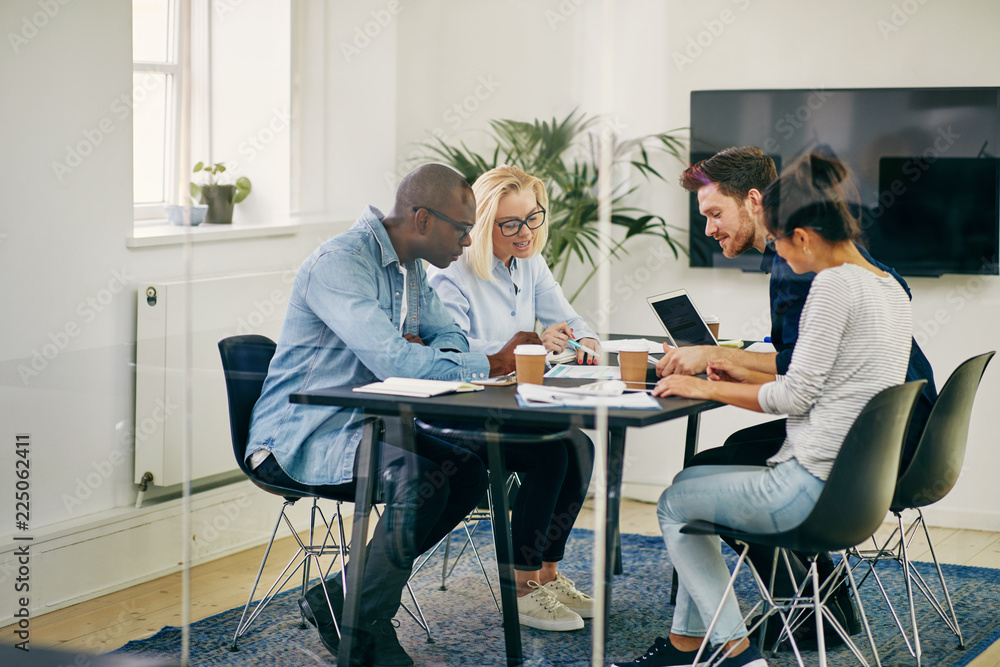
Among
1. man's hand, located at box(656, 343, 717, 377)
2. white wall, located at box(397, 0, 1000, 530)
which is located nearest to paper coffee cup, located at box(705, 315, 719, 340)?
white wall, located at box(397, 0, 1000, 530)

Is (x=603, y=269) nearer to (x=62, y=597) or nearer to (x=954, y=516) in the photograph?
(x=954, y=516)

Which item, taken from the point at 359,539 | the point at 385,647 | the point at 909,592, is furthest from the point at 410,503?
the point at 909,592

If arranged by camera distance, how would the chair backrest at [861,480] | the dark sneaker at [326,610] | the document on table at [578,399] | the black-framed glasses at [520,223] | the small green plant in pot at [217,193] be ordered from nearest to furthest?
the chair backrest at [861,480] → the document on table at [578,399] → the black-framed glasses at [520,223] → the dark sneaker at [326,610] → the small green plant in pot at [217,193]

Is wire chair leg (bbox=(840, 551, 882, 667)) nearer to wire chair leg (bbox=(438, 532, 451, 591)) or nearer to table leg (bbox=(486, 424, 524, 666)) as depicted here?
table leg (bbox=(486, 424, 524, 666))

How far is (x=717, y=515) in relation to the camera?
2.39 m

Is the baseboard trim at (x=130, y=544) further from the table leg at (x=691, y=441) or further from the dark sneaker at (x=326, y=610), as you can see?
the table leg at (x=691, y=441)

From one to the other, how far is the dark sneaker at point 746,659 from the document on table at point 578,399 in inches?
25.2

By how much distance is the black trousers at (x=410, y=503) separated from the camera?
2537mm

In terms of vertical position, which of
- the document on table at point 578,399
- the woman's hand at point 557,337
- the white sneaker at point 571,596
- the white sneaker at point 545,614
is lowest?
the white sneaker at point 545,614

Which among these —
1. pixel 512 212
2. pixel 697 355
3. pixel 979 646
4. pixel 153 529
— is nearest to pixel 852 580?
pixel 979 646

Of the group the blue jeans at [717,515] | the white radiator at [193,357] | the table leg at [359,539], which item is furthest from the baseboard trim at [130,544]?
the blue jeans at [717,515]

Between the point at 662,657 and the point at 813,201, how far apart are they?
1145 mm

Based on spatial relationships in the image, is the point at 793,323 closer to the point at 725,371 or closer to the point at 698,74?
the point at 725,371

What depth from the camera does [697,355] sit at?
262 centimetres
